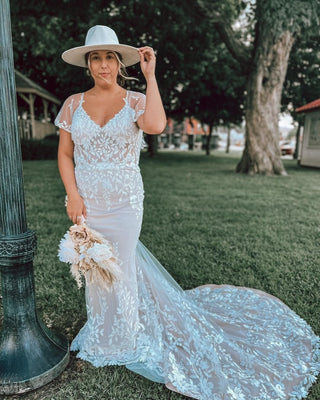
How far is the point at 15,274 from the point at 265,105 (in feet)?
43.1

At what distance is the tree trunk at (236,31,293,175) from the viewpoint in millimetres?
13195

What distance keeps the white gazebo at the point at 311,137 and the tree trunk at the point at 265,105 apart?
236 inches

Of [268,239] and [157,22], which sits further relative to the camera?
[157,22]

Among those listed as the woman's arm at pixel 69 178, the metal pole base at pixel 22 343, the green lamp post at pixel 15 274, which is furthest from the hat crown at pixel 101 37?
the metal pole base at pixel 22 343

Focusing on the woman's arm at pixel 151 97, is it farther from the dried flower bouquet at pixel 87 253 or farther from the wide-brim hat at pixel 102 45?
the dried flower bouquet at pixel 87 253

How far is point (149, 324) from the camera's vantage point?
2873mm

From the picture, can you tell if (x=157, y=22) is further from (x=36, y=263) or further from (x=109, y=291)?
(x=109, y=291)

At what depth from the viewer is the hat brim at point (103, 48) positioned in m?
2.32

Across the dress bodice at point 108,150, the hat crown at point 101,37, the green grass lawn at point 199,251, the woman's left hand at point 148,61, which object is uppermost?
the hat crown at point 101,37

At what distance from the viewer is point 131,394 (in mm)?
2322

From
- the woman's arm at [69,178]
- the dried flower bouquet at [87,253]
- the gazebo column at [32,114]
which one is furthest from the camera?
the gazebo column at [32,114]

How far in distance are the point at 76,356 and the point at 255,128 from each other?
41.7 ft

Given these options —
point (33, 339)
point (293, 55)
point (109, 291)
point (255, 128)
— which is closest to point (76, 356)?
point (33, 339)

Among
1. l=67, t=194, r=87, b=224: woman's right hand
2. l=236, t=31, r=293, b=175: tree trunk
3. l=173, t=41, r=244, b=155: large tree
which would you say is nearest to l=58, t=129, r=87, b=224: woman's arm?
l=67, t=194, r=87, b=224: woman's right hand
